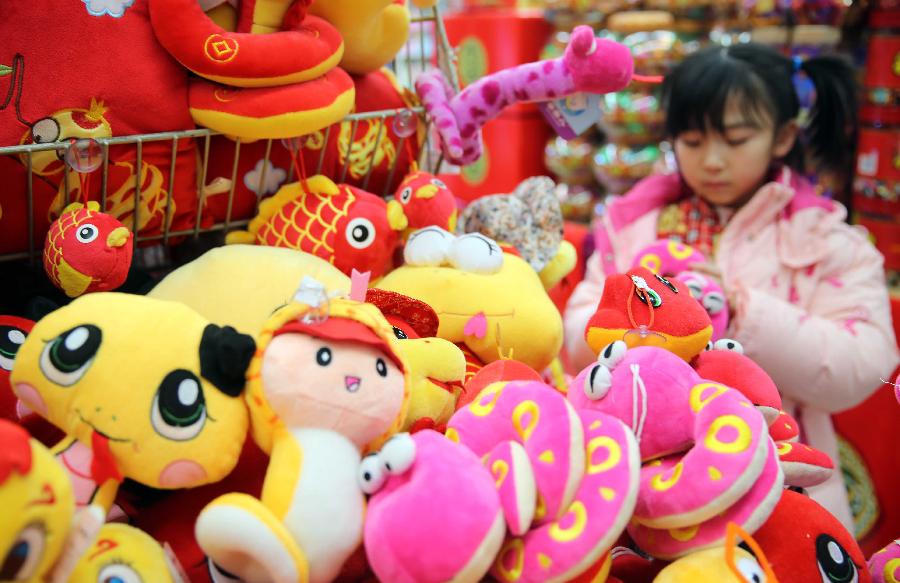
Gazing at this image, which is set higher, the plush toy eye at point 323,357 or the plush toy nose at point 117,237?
the plush toy eye at point 323,357

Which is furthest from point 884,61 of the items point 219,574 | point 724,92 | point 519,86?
point 219,574

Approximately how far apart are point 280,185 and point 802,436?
846 mm

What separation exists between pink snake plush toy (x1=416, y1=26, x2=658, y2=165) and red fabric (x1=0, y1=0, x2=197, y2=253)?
0.25 meters

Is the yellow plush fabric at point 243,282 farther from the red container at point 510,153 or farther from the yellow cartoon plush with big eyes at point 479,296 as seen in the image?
the red container at point 510,153

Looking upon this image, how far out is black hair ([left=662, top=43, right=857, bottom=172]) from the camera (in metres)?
1.22

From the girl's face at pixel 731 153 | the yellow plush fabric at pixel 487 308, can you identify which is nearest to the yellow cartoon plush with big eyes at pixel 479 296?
the yellow plush fabric at pixel 487 308

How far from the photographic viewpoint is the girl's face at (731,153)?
122 centimetres

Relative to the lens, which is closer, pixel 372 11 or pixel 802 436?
pixel 372 11

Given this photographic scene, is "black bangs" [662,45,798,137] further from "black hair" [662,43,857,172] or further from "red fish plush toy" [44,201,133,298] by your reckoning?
"red fish plush toy" [44,201,133,298]

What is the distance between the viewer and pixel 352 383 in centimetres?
42

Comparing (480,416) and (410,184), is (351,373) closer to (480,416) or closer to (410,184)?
(480,416)

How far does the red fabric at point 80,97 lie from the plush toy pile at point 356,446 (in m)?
0.03

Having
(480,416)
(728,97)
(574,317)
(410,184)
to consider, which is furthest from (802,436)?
(480,416)

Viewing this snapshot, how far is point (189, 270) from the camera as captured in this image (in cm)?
60
